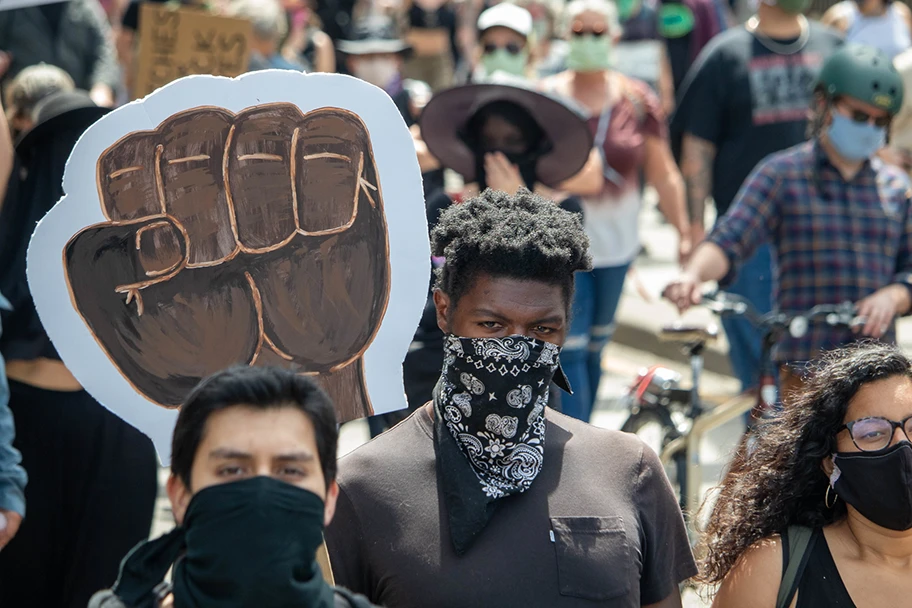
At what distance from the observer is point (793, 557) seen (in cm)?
303

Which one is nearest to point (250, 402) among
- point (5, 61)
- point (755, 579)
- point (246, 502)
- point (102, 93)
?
point (246, 502)

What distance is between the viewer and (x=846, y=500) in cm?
304

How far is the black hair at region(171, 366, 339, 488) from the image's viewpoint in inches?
91.1

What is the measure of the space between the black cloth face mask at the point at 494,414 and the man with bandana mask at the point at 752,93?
446cm

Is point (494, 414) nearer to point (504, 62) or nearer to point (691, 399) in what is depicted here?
point (691, 399)

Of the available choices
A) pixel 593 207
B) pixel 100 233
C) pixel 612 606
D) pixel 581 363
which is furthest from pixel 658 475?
pixel 593 207

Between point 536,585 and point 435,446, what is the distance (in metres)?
0.34

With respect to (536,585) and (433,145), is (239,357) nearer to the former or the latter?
(536,585)

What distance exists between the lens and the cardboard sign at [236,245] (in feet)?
10.0

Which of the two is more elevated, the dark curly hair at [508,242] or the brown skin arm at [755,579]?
the dark curly hair at [508,242]

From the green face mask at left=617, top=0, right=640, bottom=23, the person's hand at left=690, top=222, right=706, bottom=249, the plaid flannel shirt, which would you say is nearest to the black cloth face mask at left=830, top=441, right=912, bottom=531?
the plaid flannel shirt

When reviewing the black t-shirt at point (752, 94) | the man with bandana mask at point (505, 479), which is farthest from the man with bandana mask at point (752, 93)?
the man with bandana mask at point (505, 479)

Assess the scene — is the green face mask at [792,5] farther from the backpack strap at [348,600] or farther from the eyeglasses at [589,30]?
the backpack strap at [348,600]

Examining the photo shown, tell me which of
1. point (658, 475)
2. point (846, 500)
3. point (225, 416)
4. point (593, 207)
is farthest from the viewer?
point (593, 207)
